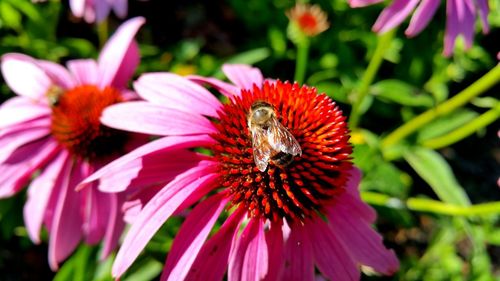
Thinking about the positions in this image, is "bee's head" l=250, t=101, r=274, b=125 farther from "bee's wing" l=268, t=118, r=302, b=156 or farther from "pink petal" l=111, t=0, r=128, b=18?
"pink petal" l=111, t=0, r=128, b=18

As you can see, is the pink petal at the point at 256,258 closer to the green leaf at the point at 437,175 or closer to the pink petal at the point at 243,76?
the pink petal at the point at 243,76

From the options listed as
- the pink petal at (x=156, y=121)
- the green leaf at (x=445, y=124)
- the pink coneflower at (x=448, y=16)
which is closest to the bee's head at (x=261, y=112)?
the pink petal at (x=156, y=121)

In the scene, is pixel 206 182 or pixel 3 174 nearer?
pixel 206 182

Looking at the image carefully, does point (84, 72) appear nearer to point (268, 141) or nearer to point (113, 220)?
point (113, 220)

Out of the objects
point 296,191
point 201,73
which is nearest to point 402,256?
point 201,73

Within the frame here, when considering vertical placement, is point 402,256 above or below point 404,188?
below

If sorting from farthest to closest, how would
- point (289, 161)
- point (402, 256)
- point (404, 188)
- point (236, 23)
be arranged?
1. point (236, 23)
2. point (402, 256)
3. point (404, 188)
4. point (289, 161)

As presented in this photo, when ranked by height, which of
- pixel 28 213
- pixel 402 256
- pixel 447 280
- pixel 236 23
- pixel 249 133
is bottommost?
pixel 447 280

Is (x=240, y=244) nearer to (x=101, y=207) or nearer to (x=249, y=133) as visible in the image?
(x=249, y=133)
